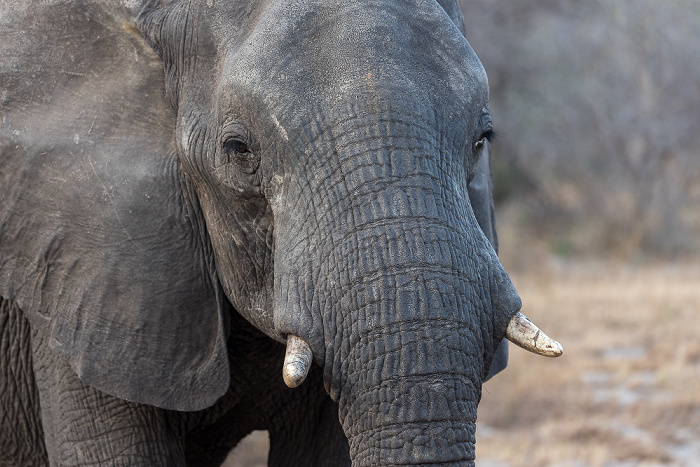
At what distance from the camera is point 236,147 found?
92.1 inches

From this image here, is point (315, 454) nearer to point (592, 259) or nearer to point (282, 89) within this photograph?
point (282, 89)

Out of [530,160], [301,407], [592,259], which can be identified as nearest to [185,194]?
[301,407]

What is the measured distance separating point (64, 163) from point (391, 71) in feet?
2.83

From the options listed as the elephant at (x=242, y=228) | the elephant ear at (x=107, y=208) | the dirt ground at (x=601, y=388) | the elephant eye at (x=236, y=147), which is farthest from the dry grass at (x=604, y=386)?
the elephant eye at (x=236, y=147)

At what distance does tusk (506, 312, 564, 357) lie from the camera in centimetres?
210

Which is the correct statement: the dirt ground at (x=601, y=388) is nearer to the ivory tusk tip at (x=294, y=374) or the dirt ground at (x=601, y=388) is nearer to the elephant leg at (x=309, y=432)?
the elephant leg at (x=309, y=432)

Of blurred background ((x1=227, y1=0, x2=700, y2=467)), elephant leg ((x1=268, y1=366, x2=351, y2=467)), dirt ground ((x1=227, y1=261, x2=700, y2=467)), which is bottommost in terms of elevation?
elephant leg ((x1=268, y1=366, x2=351, y2=467))

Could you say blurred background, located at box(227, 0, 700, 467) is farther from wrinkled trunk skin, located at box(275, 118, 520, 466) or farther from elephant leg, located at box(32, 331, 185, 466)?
wrinkled trunk skin, located at box(275, 118, 520, 466)

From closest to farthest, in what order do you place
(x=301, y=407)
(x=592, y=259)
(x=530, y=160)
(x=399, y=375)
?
1. (x=399, y=375)
2. (x=301, y=407)
3. (x=592, y=259)
4. (x=530, y=160)

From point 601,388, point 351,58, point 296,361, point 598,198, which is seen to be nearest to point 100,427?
point 296,361

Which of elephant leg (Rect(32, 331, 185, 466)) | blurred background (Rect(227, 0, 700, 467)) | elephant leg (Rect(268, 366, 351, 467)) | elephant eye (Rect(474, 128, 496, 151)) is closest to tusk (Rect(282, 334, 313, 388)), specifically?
elephant eye (Rect(474, 128, 496, 151))

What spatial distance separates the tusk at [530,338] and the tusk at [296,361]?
0.40 metres

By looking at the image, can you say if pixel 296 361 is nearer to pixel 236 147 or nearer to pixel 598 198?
pixel 236 147

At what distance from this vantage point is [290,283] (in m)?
2.20
